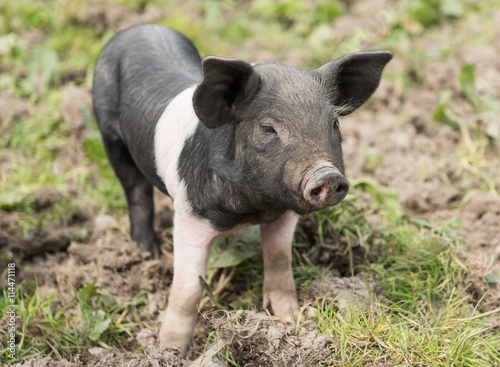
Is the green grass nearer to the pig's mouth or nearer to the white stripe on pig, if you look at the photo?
the white stripe on pig

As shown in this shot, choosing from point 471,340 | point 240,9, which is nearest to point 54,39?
point 240,9

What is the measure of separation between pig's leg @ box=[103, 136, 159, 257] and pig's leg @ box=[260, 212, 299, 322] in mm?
1176

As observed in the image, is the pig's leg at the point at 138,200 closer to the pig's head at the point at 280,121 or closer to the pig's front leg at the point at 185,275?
the pig's front leg at the point at 185,275

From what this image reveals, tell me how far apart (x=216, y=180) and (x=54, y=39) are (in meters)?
4.61

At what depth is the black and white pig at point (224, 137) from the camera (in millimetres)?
2689

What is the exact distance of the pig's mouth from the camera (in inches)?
95.7

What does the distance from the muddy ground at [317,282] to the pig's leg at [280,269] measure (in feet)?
0.41

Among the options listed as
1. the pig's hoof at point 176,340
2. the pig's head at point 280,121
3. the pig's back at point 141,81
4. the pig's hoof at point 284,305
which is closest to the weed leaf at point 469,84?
the pig's back at point 141,81

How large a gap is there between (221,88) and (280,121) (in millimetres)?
340

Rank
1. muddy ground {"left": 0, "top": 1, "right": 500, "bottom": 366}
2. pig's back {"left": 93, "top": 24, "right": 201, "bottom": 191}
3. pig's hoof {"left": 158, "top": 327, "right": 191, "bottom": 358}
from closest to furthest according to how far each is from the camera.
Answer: muddy ground {"left": 0, "top": 1, "right": 500, "bottom": 366}
pig's hoof {"left": 158, "top": 327, "right": 191, "bottom": 358}
pig's back {"left": 93, "top": 24, "right": 201, "bottom": 191}

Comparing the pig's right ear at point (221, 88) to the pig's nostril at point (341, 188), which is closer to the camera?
the pig's nostril at point (341, 188)

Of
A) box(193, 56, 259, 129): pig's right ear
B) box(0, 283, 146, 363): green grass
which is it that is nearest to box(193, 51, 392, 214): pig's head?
box(193, 56, 259, 129): pig's right ear

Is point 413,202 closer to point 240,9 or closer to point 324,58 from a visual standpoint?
point 324,58

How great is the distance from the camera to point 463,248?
4.02 meters
